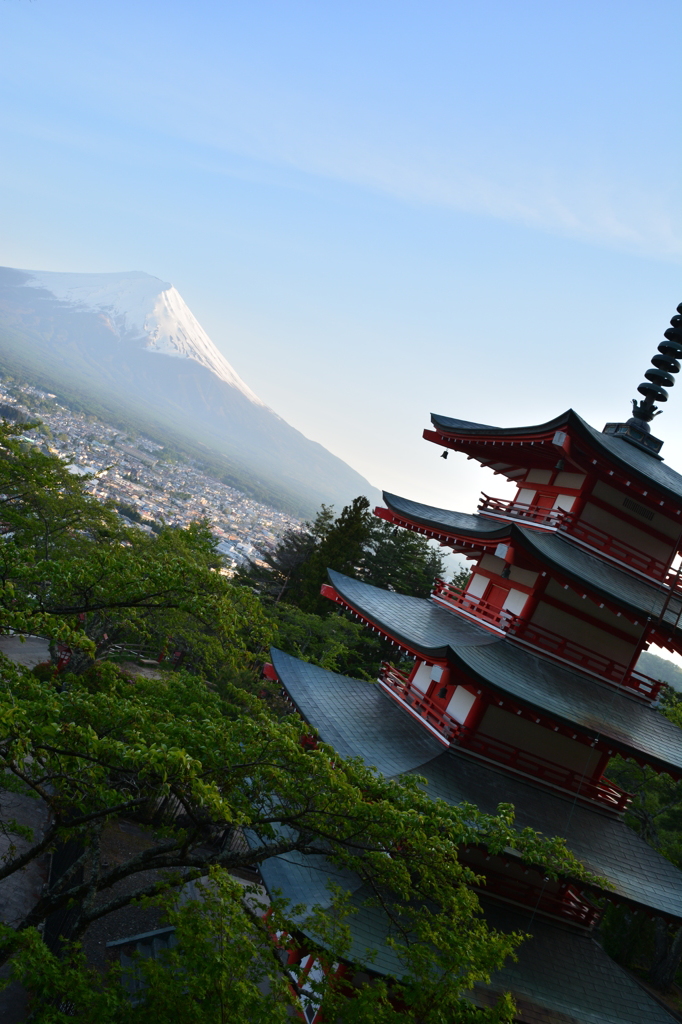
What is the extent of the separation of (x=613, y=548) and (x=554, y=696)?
280cm

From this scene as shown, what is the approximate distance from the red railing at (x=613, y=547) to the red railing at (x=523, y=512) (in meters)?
0.23

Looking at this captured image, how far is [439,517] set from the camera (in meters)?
12.5

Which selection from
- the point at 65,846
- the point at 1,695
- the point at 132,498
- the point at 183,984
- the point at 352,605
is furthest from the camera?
the point at 132,498

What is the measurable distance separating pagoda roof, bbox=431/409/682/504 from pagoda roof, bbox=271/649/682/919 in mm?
5025

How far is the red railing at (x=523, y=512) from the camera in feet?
34.5

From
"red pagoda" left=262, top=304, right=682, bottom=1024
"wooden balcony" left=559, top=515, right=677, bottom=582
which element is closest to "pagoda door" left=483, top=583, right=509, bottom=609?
"red pagoda" left=262, top=304, right=682, bottom=1024

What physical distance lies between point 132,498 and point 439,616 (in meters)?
70.5

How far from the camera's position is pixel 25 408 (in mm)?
99312

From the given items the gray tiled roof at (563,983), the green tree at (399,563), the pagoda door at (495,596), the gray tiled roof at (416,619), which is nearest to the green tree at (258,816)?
the gray tiled roof at (563,983)

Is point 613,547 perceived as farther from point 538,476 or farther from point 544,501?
point 538,476

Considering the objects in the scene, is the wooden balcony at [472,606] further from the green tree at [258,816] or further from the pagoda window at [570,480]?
the green tree at [258,816]

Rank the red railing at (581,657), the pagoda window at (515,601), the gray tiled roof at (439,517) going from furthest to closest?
1. the gray tiled roof at (439,517)
2. the pagoda window at (515,601)
3. the red railing at (581,657)

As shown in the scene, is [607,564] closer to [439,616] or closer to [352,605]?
[439,616]

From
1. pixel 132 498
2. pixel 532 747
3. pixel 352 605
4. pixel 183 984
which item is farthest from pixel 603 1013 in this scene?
pixel 132 498
